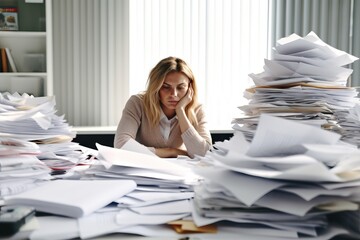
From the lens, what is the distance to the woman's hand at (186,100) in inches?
96.3

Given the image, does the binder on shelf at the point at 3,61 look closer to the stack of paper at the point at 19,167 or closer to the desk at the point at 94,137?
the desk at the point at 94,137

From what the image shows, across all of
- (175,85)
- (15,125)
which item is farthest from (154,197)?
(175,85)

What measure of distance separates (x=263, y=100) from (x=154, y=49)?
8.53 feet

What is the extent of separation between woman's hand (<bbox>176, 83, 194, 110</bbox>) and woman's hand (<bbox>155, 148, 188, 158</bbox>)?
0.29 m

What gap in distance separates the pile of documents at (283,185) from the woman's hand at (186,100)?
5.67ft

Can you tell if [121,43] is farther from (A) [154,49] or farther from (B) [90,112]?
(B) [90,112]

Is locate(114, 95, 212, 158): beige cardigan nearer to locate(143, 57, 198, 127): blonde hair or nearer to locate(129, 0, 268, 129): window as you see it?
locate(143, 57, 198, 127): blonde hair

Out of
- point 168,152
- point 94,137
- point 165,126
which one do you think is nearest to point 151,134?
point 165,126

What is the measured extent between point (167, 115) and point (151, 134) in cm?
17

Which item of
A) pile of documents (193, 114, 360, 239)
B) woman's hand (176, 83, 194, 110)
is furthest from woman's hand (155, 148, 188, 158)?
pile of documents (193, 114, 360, 239)

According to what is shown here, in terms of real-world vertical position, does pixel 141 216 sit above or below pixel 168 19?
below

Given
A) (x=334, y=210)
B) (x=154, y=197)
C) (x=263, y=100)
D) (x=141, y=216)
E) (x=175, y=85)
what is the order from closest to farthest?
(x=334, y=210), (x=141, y=216), (x=154, y=197), (x=263, y=100), (x=175, y=85)

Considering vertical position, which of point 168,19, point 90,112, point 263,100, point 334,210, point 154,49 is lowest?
point 90,112

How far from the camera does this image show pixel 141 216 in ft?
2.46
